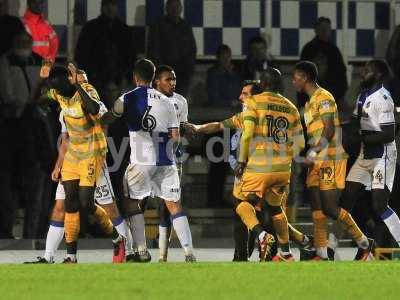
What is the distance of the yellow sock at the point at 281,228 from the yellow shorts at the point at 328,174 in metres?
0.82

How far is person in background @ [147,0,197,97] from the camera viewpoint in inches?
733

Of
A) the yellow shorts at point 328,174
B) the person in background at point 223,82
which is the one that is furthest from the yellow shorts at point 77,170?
the person in background at point 223,82

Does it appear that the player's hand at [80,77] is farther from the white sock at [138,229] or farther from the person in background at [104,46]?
the person in background at [104,46]

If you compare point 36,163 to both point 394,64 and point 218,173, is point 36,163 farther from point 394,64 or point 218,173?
point 394,64

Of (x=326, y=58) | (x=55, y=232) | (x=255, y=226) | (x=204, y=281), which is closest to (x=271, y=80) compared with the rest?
(x=255, y=226)

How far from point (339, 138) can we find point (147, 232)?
143 inches

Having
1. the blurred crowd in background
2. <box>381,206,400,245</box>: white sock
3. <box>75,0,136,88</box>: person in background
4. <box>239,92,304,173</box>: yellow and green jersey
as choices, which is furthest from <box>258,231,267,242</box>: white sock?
<box>75,0,136,88</box>: person in background

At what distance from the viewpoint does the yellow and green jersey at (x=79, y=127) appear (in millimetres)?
14789

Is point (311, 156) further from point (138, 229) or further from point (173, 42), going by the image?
point (173, 42)

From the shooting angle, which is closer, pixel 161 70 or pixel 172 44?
pixel 161 70

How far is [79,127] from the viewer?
14.8 metres

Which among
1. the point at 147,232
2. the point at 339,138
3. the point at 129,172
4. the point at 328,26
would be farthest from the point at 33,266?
the point at 328,26

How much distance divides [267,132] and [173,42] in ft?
14.5

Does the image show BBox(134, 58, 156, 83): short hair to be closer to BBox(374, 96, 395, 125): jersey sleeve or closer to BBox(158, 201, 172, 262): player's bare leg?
BBox(158, 201, 172, 262): player's bare leg
